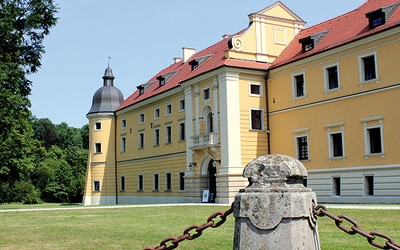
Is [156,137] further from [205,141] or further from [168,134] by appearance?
[205,141]

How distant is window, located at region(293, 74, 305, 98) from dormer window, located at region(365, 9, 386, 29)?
549cm

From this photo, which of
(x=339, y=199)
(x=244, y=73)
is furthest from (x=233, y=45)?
(x=339, y=199)

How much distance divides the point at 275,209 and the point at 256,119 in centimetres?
2911

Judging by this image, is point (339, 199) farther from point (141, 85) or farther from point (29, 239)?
point (141, 85)

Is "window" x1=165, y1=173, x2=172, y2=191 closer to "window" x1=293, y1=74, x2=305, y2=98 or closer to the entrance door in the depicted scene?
the entrance door

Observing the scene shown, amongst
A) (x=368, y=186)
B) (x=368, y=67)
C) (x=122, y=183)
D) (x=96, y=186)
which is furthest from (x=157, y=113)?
(x=368, y=186)

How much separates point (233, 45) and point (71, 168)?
4189 cm

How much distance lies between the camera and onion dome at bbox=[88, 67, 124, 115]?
50.3 m

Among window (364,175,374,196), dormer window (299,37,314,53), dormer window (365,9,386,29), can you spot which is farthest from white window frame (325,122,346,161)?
dormer window (365,9,386,29)

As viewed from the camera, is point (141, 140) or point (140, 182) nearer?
point (140, 182)

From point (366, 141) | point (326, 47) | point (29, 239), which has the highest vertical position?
point (326, 47)

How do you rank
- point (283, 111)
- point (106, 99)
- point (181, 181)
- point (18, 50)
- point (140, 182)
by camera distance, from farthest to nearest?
1. point (106, 99)
2. point (140, 182)
3. point (181, 181)
4. point (283, 111)
5. point (18, 50)

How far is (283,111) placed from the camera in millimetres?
31875

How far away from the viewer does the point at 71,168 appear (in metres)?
67.9
